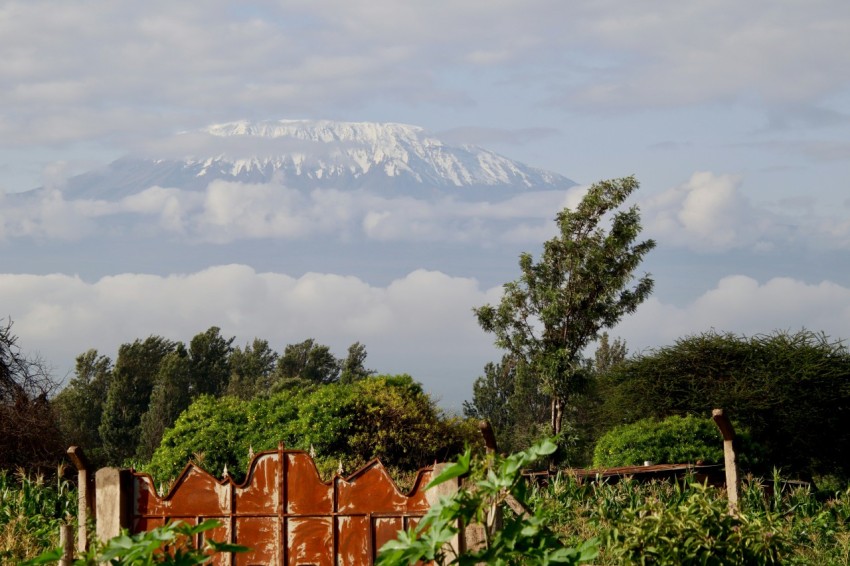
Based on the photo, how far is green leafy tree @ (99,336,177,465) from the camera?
119 feet

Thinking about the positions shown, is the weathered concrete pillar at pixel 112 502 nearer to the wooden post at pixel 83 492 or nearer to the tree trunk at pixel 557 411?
the wooden post at pixel 83 492

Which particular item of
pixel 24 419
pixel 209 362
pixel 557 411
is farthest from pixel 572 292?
pixel 209 362

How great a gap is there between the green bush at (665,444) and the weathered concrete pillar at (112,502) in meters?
11.7

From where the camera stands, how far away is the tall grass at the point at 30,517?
11.3 m

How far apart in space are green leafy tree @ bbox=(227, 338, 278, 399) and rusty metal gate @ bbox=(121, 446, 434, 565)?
1072 inches

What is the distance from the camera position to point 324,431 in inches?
784

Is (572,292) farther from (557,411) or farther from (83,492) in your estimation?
(83,492)

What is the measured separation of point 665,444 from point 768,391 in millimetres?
4956

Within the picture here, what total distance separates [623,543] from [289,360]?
1403 inches

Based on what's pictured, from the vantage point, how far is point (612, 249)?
2398cm

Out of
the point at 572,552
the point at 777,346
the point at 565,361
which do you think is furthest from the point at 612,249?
the point at 572,552

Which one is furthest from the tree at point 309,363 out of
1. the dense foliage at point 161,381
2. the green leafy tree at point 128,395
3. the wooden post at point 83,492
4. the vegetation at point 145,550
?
the vegetation at point 145,550

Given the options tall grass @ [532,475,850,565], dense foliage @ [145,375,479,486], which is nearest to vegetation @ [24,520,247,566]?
tall grass @ [532,475,850,565]

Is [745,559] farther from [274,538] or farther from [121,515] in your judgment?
[121,515]
